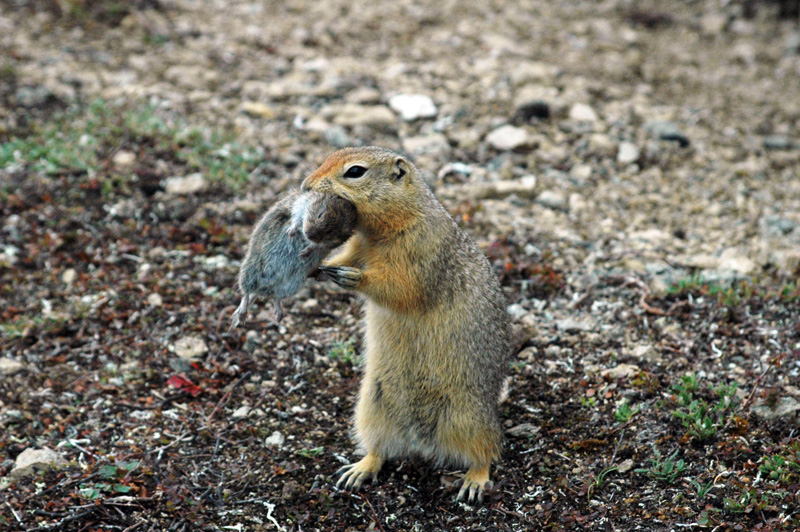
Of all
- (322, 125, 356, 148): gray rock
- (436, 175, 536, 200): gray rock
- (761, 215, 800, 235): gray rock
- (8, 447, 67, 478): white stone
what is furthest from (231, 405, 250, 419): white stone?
(761, 215, 800, 235): gray rock

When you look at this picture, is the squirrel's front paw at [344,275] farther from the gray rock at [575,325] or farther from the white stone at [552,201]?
the white stone at [552,201]

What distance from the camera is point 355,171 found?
4559 mm

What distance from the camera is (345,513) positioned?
4.53 meters

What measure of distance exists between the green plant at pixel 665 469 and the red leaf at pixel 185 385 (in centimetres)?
275

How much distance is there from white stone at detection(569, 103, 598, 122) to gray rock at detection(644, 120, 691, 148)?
0.54 meters

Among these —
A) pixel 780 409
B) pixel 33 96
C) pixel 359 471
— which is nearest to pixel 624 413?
pixel 780 409

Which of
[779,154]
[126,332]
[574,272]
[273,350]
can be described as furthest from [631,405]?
[779,154]

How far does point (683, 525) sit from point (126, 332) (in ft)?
12.5

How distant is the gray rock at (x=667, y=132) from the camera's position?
26.6 feet

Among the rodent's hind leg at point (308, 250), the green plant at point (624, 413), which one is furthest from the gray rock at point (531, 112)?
the rodent's hind leg at point (308, 250)

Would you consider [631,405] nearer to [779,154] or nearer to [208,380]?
[208,380]

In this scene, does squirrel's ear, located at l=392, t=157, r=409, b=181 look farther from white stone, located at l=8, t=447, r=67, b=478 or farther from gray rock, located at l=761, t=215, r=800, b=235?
gray rock, located at l=761, t=215, r=800, b=235

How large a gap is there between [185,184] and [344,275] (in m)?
3.21

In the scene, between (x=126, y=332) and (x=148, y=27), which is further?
(x=148, y=27)
